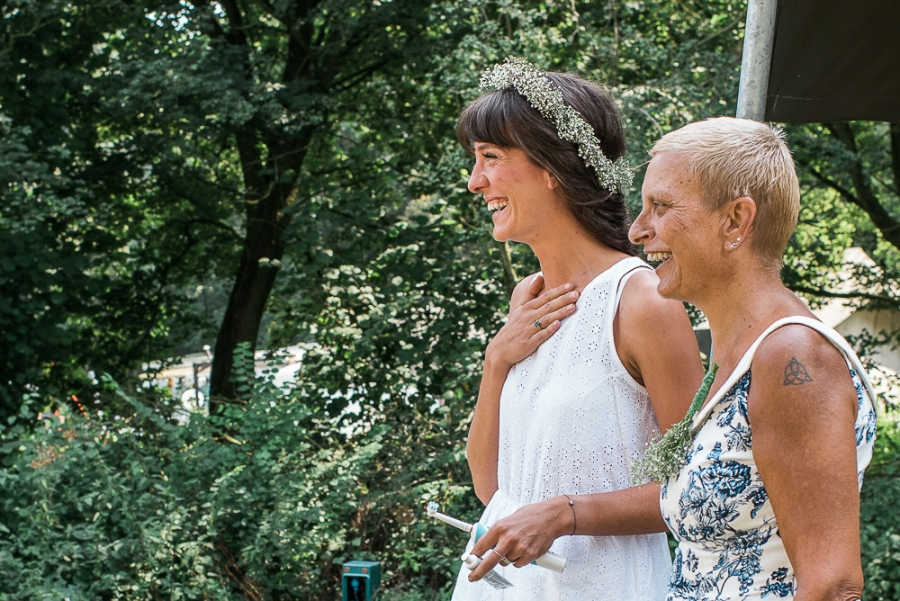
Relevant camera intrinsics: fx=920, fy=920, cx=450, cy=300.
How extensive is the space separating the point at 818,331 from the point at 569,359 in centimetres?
63

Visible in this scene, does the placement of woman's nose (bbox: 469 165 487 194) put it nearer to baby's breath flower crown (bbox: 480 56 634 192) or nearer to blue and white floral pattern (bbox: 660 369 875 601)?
baby's breath flower crown (bbox: 480 56 634 192)

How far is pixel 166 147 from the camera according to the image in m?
7.55

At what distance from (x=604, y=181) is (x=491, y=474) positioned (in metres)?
0.67

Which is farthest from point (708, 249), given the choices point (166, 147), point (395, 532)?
point (166, 147)

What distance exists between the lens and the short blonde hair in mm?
1292

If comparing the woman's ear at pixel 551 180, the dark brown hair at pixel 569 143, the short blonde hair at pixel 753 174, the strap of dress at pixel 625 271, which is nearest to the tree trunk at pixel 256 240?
the dark brown hair at pixel 569 143

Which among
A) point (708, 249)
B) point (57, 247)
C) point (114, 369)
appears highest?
point (57, 247)

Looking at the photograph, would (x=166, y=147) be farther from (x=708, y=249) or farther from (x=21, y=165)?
(x=708, y=249)

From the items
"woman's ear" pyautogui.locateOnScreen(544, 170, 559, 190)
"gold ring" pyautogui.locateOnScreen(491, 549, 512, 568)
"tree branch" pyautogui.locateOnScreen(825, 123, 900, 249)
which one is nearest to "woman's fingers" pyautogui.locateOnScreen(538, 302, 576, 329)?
"woman's ear" pyautogui.locateOnScreen(544, 170, 559, 190)

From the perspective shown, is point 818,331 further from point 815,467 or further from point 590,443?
point 590,443

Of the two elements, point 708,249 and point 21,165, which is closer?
point 708,249

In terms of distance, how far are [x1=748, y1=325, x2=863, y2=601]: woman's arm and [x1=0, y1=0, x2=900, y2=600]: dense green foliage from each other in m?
3.33

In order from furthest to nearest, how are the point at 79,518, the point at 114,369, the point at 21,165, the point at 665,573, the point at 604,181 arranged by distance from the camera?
the point at 114,369 → the point at 21,165 → the point at 79,518 → the point at 604,181 → the point at 665,573

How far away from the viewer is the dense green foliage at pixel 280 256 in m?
4.64
